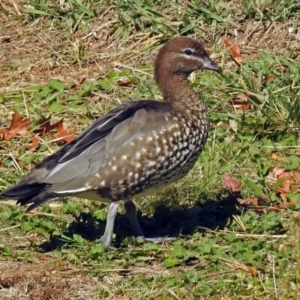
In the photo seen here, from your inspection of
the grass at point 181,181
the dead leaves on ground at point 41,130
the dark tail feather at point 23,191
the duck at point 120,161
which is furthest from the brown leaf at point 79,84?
the dark tail feather at point 23,191

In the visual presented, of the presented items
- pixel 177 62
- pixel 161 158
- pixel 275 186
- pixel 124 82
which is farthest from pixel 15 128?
pixel 275 186

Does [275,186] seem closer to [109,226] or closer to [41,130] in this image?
[109,226]

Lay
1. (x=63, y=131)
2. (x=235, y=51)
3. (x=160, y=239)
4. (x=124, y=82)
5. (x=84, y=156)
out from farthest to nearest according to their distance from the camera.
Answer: (x=235, y=51), (x=124, y=82), (x=63, y=131), (x=160, y=239), (x=84, y=156)

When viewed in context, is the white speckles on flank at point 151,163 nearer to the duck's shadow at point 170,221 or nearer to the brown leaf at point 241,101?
the duck's shadow at point 170,221

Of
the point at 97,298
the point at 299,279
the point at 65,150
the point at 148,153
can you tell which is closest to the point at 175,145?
the point at 148,153

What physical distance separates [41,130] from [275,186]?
7.00ft

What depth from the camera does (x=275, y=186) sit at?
7223 millimetres

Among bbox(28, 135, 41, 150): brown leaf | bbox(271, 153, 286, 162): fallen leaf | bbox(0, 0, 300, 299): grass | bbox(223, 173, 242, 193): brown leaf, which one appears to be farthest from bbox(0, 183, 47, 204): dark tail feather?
bbox(271, 153, 286, 162): fallen leaf

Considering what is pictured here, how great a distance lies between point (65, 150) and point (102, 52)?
3124mm

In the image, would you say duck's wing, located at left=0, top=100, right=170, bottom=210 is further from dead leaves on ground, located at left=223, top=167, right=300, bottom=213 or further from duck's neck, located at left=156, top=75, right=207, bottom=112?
dead leaves on ground, located at left=223, top=167, right=300, bottom=213

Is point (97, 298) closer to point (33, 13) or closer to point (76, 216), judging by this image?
point (76, 216)

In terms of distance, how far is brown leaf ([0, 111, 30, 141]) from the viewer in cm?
819

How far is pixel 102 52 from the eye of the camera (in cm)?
949

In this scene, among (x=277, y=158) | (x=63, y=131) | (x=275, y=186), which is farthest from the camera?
(x=63, y=131)
